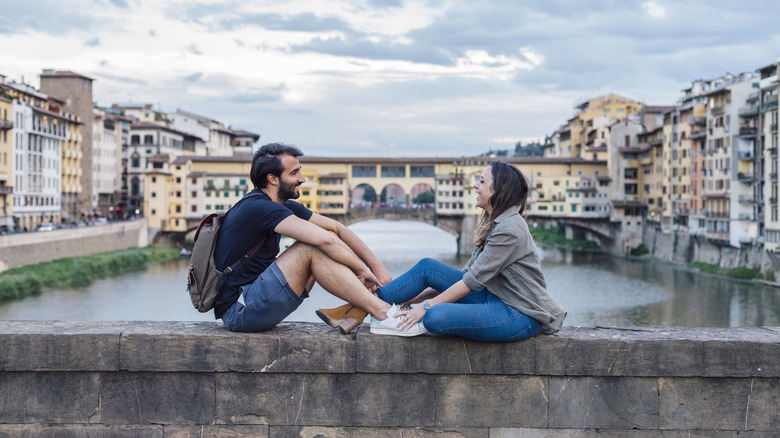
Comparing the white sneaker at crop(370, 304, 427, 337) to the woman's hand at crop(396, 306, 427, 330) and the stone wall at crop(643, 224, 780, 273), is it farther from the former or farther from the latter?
the stone wall at crop(643, 224, 780, 273)

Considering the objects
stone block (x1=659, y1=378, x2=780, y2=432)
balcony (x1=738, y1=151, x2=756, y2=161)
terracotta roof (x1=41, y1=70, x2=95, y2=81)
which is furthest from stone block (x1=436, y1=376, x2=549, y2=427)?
terracotta roof (x1=41, y1=70, x2=95, y2=81)

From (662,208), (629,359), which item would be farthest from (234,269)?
(662,208)

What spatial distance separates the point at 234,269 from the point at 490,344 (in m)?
1.07

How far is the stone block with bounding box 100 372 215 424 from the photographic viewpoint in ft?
12.3

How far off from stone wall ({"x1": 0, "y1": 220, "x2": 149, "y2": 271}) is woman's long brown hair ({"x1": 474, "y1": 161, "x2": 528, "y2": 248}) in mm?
30619

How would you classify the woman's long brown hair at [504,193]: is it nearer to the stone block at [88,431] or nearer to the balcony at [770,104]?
the stone block at [88,431]

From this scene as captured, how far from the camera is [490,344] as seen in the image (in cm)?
374

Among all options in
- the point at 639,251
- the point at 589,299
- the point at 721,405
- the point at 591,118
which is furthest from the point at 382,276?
the point at 591,118

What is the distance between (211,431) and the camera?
375cm

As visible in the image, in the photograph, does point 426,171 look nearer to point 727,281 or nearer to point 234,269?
point 727,281

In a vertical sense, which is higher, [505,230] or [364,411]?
[505,230]

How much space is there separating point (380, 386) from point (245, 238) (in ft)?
2.62

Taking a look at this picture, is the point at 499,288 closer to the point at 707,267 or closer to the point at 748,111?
→ the point at 748,111

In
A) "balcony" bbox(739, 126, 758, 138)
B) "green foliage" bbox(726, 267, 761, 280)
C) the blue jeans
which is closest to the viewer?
the blue jeans
